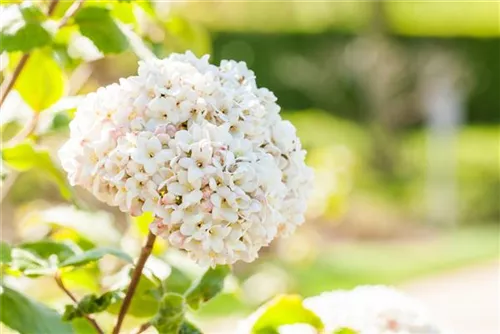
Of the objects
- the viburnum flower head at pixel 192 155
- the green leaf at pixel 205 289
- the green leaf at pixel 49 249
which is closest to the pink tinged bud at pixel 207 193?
the viburnum flower head at pixel 192 155

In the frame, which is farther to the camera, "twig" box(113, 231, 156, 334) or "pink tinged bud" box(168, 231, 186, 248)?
"twig" box(113, 231, 156, 334)

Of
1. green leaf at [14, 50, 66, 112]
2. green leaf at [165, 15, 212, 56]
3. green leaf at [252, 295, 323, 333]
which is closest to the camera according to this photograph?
green leaf at [252, 295, 323, 333]

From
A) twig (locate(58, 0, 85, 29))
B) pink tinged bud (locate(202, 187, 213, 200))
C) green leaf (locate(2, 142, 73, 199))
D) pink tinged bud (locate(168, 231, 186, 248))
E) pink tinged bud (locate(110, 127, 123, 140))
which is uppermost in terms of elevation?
twig (locate(58, 0, 85, 29))

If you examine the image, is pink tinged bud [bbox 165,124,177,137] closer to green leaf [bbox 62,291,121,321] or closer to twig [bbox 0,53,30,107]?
green leaf [bbox 62,291,121,321]

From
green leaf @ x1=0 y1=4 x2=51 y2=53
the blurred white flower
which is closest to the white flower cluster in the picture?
the blurred white flower

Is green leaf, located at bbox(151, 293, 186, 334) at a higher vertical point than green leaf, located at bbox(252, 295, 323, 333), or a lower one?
lower

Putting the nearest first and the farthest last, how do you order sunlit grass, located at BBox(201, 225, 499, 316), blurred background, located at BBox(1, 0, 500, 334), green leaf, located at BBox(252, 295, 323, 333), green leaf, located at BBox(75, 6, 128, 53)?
green leaf, located at BBox(252, 295, 323, 333)
green leaf, located at BBox(75, 6, 128, 53)
blurred background, located at BBox(1, 0, 500, 334)
sunlit grass, located at BBox(201, 225, 499, 316)
